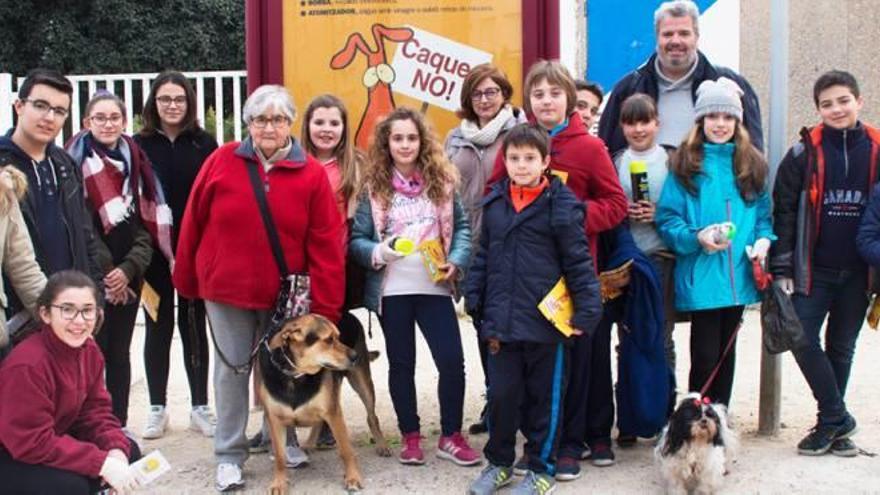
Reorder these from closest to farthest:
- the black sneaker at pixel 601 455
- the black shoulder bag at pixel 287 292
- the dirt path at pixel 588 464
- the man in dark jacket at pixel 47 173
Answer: the man in dark jacket at pixel 47 173 → the black shoulder bag at pixel 287 292 → the dirt path at pixel 588 464 → the black sneaker at pixel 601 455

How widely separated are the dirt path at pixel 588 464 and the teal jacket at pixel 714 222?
0.89 m

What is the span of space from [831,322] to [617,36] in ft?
9.20

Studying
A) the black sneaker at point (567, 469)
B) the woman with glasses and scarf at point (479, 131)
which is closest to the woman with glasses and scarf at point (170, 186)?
the woman with glasses and scarf at point (479, 131)

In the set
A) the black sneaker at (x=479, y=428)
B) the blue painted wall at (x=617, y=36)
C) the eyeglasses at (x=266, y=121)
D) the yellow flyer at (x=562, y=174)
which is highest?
the blue painted wall at (x=617, y=36)

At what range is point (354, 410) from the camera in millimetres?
6504

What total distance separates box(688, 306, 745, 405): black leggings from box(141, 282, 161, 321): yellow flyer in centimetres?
296

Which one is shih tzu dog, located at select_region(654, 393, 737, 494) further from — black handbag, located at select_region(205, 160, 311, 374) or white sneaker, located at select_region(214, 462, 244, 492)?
white sneaker, located at select_region(214, 462, 244, 492)

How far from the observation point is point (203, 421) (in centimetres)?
592

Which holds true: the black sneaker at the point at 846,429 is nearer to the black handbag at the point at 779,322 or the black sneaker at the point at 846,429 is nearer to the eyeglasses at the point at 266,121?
the black handbag at the point at 779,322

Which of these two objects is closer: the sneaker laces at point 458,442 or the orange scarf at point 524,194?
the orange scarf at point 524,194

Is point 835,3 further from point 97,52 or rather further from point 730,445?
point 97,52

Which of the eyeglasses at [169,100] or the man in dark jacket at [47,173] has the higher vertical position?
the eyeglasses at [169,100]

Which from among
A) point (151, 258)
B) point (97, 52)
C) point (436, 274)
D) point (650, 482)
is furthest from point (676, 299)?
point (97, 52)

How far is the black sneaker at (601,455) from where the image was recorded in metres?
5.09
